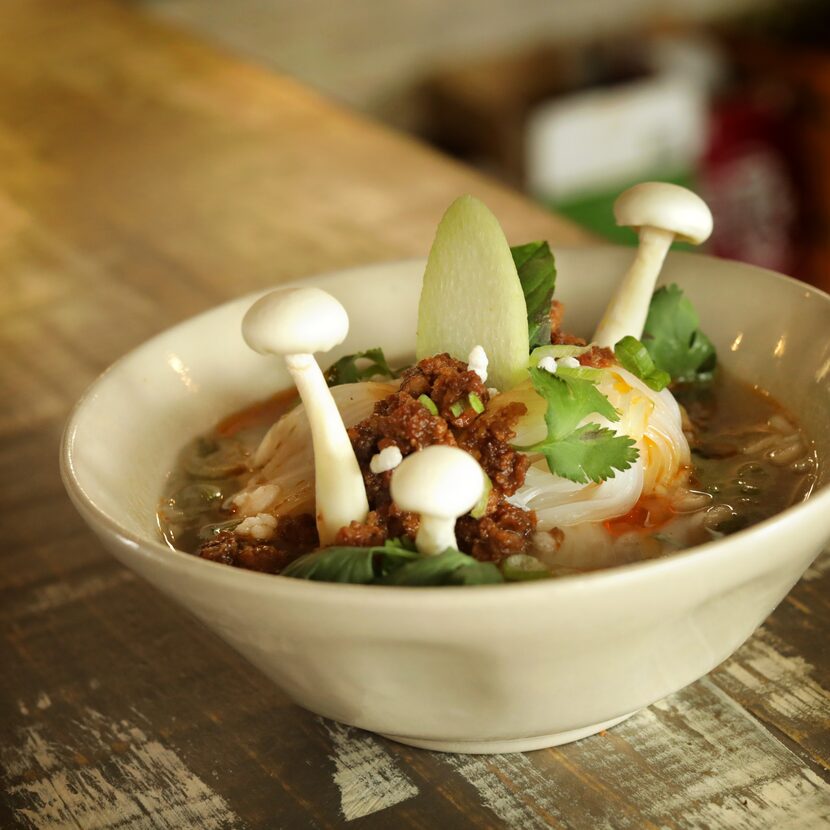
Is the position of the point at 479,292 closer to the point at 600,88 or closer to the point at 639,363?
the point at 639,363

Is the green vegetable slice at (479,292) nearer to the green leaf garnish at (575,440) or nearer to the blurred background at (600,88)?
the green leaf garnish at (575,440)

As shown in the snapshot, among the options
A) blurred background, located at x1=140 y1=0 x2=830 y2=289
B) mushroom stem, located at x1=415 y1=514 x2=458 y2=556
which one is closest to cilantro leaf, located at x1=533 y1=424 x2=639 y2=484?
mushroom stem, located at x1=415 y1=514 x2=458 y2=556

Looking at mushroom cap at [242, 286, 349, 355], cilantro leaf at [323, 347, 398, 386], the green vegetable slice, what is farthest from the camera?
cilantro leaf at [323, 347, 398, 386]

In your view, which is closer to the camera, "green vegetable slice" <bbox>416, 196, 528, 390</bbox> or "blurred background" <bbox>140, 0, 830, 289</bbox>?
"green vegetable slice" <bbox>416, 196, 528, 390</bbox>

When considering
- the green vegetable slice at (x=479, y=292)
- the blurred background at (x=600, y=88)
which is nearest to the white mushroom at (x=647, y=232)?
the green vegetable slice at (x=479, y=292)

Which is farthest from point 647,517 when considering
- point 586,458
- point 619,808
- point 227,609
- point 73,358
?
point 73,358


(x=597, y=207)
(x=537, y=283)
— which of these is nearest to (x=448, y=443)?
(x=537, y=283)

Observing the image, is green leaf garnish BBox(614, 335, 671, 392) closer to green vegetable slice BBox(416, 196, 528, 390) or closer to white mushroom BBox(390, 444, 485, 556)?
green vegetable slice BBox(416, 196, 528, 390)
